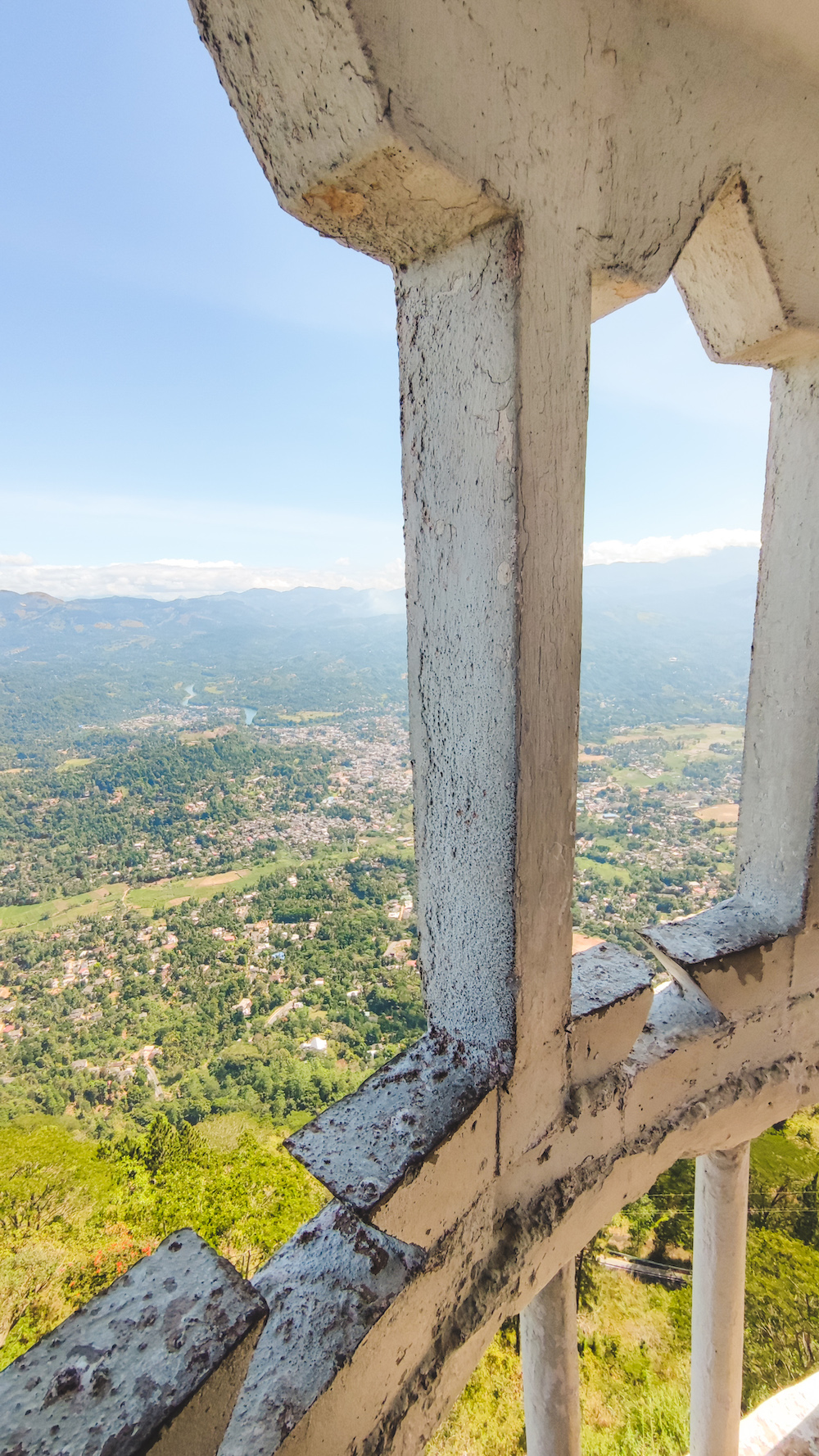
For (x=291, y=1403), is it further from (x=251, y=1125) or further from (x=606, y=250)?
(x=251, y=1125)

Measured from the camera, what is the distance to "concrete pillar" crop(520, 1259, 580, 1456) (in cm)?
163

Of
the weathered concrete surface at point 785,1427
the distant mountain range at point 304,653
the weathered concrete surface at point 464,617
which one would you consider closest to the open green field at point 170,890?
the distant mountain range at point 304,653

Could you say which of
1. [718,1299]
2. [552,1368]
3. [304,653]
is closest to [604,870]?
[718,1299]

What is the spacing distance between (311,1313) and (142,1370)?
38cm

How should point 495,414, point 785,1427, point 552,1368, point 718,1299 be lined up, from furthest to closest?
point 785,1427 → point 718,1299 → point 552,1368 → point 495,414

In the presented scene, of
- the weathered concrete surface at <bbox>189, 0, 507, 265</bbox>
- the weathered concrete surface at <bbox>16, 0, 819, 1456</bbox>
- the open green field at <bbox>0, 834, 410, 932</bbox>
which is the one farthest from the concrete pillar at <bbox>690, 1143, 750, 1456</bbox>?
the open green field at <bbox>0, 834, 410, 932</bbox>

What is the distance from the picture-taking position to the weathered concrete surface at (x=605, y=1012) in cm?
143

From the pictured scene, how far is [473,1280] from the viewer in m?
1.29

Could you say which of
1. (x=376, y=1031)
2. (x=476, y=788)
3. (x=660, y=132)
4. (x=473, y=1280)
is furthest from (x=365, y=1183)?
(x=376, y=1031)

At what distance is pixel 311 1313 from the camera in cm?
108

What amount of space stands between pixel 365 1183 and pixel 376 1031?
1763cm

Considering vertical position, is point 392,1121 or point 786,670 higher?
point 786,670

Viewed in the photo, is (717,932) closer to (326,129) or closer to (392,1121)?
(392,1121)

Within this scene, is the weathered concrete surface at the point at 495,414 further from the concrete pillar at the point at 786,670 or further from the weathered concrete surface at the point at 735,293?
the concrete pillar at the point at 786,670
